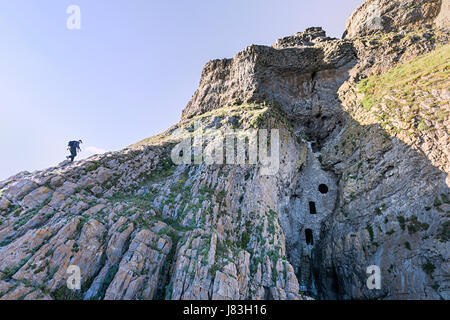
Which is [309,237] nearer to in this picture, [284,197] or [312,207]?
[312,207]

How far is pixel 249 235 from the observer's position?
22625 mm

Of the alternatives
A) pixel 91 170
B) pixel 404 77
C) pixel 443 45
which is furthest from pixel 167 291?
pixel 443 45

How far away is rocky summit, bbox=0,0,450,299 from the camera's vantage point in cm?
1666

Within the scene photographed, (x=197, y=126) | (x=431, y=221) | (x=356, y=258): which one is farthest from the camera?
(x=197, y=126)

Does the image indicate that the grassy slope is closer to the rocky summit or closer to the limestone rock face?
the rocky summit

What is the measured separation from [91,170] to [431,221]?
34.2 m

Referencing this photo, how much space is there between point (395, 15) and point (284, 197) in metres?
40.3

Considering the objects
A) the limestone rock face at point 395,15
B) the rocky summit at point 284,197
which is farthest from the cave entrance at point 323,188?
the limestone rock face at point 395,15

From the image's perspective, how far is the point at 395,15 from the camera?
40594 millimetres

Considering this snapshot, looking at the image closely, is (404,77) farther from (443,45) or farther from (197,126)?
(197,126)

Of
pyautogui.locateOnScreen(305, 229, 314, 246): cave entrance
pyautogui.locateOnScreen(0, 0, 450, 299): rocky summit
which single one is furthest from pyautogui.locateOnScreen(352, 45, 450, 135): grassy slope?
pyautogui.locateOnScreen(305, 229, 314, 246): cave entrance

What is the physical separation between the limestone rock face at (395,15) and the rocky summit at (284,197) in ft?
0.64

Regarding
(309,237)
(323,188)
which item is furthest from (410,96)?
(309,237)

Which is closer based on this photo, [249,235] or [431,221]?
[431,221]
